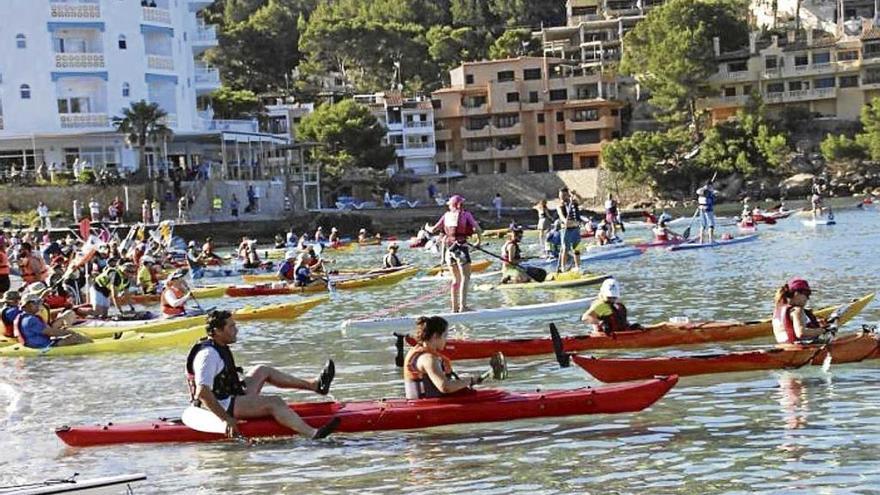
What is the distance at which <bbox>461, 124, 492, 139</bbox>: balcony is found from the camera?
355 feet

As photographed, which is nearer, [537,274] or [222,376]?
[222,376]

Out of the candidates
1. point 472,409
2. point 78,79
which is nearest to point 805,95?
point 78,79

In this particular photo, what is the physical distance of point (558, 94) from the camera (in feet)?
352

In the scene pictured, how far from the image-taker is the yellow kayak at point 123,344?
21.4 metres

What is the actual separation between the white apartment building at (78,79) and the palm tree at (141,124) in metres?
1.38

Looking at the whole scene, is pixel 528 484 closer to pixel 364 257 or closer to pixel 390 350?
pixel 390 350

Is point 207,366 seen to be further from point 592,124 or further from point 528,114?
point 528,114

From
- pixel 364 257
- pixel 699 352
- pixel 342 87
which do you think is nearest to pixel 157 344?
pixel 699 352

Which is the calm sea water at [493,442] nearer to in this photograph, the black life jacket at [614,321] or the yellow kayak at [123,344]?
the yellow kayak at [123,344]

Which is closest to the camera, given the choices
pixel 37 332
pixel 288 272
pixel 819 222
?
pixel 37 332

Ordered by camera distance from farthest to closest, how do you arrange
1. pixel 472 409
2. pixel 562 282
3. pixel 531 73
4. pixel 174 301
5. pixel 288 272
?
pixel 531 73, pixel 288 272, pixel 562 282, pixel 174 301, pixel 472 409

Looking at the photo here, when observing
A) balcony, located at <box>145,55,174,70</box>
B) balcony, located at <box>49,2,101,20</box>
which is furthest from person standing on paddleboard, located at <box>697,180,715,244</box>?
balcony, located at <box>49,2,101,20</box>

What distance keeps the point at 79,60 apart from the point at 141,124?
5369 millimetres

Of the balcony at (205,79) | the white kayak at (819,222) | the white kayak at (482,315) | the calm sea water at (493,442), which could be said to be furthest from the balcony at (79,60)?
the calm sea water at (493,442)
